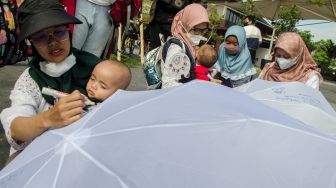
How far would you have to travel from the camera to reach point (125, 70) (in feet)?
6.58

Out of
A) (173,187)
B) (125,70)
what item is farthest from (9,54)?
(173,187)

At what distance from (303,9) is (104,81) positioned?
1698cm

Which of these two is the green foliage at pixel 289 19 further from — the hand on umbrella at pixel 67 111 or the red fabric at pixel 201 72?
the hand on umbrella at pixel 67 111

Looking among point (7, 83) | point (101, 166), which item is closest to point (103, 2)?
point (101, 166)

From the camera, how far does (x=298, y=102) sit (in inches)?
90.6

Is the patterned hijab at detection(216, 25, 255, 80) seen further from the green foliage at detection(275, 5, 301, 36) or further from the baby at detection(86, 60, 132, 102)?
the green foliage at detection(275, 5, 301, 36)

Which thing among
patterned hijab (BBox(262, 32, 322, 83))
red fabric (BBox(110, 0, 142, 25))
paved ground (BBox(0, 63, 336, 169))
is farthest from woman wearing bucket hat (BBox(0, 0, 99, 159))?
patterned hijab (BBox(262, 32, 322, 83))

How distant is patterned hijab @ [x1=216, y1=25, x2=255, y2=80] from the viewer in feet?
15.9

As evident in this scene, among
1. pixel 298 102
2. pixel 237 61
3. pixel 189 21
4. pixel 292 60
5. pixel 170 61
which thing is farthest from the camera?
pixel 237 61

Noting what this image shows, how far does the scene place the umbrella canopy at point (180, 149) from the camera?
104cm

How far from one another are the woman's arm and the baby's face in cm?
38

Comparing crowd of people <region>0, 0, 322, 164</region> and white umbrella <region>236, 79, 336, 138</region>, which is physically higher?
crowd of people <region>0, 0, 322, 164</region>

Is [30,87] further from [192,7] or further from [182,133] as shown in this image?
[192,7]

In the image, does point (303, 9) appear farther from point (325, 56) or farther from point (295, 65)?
point (295, 65)
